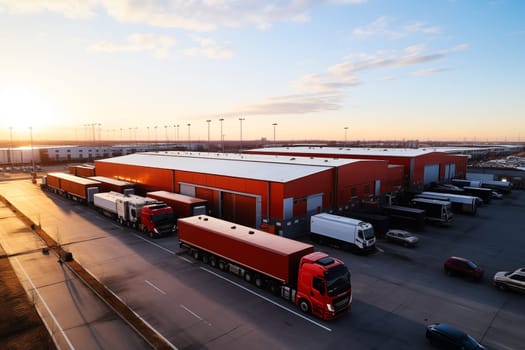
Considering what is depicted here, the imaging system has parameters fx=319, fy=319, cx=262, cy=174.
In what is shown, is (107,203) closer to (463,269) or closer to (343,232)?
(343,232)

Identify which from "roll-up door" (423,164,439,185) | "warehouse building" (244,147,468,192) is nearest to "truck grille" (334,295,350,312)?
"warehouse building" (244,147,468,192)

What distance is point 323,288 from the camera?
19.1 meters

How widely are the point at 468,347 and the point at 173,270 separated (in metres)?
21.0

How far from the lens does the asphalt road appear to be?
18.1 m

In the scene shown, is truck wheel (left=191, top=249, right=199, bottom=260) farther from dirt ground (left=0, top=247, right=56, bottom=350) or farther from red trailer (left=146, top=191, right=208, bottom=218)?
dirt ground (left=0, top=247, right=56, bottom=350)

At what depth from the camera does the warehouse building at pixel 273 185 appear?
37.1 meters

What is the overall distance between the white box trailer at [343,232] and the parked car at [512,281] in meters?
10.0

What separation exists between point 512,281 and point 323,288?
15129 millimetres

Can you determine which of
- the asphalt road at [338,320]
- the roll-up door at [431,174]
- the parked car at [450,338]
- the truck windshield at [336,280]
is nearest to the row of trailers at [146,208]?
the asphalt road at [338,320]

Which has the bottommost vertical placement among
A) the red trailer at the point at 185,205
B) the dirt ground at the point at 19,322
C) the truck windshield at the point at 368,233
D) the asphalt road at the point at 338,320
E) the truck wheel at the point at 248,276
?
the asphalt road at the point at 338,320

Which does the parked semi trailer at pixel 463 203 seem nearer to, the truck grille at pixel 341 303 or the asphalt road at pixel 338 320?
the asphalt road at pixel 338 320

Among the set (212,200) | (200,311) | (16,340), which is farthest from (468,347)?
(212,200)

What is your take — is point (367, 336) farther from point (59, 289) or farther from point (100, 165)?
point (100, 165)

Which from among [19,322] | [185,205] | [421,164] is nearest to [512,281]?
Answer: [185,205]
